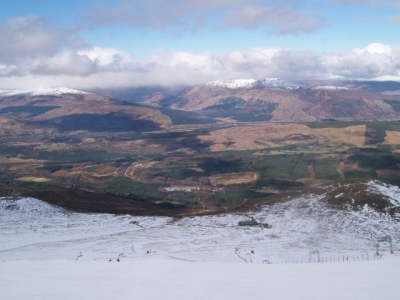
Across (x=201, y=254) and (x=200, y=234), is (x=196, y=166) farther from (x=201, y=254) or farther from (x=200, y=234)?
(x=201, y=254)

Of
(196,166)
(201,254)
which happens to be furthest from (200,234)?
(196,166)

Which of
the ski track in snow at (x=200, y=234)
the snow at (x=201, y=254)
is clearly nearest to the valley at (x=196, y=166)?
the ski track in snow at (x=200, y=234)

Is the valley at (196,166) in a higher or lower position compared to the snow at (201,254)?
lower

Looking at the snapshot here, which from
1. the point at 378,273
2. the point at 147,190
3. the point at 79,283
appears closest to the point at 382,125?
the point at 147,190

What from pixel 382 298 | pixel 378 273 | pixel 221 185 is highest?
pixel 382 298

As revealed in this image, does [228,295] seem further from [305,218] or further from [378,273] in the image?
[305,218]

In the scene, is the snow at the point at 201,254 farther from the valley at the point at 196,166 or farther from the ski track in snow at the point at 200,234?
the valley at the point at 196,166

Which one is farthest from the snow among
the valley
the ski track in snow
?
the valley
